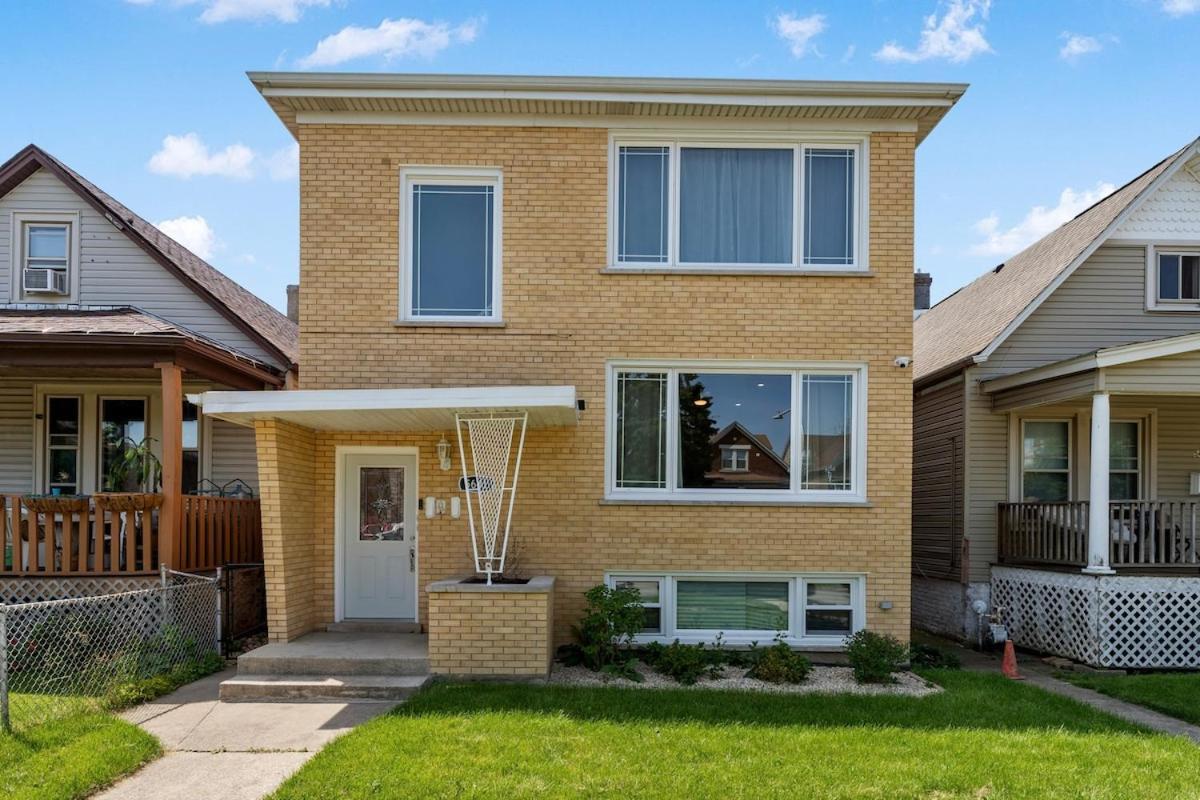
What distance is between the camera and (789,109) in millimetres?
10312

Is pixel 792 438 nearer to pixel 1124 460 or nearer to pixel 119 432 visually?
pixel 1124 460

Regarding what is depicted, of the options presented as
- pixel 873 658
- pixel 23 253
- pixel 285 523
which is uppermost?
pixel 23 253

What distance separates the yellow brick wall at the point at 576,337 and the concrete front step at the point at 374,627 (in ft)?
0.81

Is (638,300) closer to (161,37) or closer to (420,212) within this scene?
(420,212)

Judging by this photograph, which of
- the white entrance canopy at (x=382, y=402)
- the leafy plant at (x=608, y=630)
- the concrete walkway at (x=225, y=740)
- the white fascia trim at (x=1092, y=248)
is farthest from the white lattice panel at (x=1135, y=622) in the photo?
the concrete walkway at (x=225, y=740)

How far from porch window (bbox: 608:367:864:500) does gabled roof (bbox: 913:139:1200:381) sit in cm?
375

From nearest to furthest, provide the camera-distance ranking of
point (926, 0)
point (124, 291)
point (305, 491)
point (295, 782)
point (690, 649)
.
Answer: point (295, 782) < point (690, 649) < point (305, 491) < point (926, 0) < point (124, 291)

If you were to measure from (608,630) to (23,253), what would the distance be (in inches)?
433

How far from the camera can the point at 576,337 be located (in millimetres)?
10469

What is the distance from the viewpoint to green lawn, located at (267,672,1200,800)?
5938 mm

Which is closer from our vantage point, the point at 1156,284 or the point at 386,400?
the point at 386,400

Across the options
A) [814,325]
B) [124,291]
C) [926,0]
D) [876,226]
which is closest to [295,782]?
[814,325]

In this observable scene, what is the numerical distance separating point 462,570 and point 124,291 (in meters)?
7.58

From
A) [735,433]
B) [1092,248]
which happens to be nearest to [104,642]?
[735,433]
